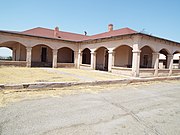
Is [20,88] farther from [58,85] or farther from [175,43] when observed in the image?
[175,43]

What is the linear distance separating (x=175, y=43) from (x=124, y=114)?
1661 centimetres

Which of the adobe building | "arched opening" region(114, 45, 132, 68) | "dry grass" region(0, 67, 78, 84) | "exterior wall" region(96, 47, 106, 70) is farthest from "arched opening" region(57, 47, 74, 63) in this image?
"dry grass" region(0, 67, 78, 84)

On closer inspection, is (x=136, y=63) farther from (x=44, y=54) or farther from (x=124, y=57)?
(x=44, y=54)

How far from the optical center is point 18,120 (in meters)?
3.66

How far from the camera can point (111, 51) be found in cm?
1691

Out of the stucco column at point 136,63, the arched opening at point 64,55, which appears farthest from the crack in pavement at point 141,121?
the arched opening at point 64,55

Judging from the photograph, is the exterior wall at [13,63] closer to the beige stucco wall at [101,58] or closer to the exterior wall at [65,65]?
the exterior wall at [65,65]

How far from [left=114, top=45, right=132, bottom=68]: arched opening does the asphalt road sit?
13.5m

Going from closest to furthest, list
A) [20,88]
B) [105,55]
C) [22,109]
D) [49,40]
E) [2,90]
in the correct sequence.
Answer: [22,109]
[2,90]
[20,88]
[49,40]
[105,55]

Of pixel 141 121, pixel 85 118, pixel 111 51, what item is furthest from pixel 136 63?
pixel 85 118

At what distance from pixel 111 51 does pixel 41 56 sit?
11109 mm

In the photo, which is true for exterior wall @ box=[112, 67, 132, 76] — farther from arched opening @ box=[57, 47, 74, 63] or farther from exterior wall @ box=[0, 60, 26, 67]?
exterior wall @ box=[0, 60, 26, 67]

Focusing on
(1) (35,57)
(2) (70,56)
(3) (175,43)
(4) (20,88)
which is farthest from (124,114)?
(2) (70,56)

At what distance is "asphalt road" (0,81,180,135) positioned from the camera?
3.31 meters
